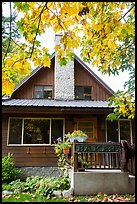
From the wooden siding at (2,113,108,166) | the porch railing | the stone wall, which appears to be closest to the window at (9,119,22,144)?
the wooden siding at (2,113,108,166)

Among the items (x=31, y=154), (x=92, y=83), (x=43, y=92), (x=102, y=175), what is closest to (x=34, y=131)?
(x=31, y=154)

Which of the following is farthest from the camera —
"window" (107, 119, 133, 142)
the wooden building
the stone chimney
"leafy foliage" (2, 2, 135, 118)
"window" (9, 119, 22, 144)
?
the stone chimney

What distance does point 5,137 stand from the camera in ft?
27.9

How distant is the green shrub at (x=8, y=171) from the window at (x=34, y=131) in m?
0.94

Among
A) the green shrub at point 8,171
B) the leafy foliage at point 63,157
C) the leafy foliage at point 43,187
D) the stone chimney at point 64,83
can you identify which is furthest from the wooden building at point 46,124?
the leafy foliage at point 43,187

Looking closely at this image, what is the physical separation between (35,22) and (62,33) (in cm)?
36

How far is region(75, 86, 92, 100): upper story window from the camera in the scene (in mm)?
10578

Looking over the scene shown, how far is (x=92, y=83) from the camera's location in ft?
35.7

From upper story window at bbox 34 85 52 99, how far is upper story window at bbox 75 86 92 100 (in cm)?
139

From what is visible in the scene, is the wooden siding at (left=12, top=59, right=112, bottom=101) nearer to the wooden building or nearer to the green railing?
the wooden building

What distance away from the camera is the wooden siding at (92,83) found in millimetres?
10750

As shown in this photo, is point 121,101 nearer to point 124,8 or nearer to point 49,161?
point 124,8

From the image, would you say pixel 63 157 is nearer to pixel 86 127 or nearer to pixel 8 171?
pixel 86 127

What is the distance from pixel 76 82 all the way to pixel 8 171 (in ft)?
18.2
